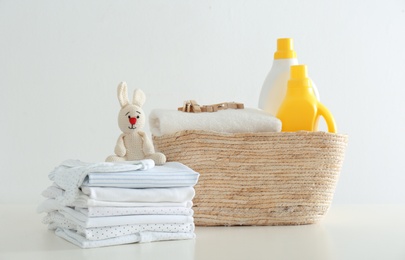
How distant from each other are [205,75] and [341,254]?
123cm

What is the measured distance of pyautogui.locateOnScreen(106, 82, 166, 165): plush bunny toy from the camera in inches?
65.2

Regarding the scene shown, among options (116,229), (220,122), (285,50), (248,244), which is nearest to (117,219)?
(116,229)

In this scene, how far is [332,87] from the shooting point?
8.53ft

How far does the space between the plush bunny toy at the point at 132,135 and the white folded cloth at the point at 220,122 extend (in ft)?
0.20

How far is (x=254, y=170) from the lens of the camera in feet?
5.58

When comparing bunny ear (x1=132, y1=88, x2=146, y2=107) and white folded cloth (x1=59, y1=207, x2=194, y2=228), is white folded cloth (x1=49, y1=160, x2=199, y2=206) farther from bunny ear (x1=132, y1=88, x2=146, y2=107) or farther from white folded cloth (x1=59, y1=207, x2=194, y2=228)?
bunny ear (x1=132, y1=88, x2=146, y2=107)

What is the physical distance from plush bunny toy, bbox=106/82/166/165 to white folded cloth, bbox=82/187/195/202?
17 cm

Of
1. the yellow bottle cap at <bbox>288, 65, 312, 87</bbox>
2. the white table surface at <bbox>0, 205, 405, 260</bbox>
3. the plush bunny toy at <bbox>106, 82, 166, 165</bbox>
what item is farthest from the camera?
the yellow bottle cap at <bbox>288, 65, 312, 87</bbox>

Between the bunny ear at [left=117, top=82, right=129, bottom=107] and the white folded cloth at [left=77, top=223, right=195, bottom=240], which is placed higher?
the bunny ear at [left=117, top=82, right=129, bottom=107]

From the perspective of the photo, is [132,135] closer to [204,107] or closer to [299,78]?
[204,107]

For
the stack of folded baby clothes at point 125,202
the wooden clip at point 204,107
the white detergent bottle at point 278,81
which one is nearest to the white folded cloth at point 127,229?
the stack of folded baby clothes at point 125,202

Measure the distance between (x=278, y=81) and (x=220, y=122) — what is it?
0.77ft

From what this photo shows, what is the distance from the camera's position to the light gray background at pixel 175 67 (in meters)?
2.42

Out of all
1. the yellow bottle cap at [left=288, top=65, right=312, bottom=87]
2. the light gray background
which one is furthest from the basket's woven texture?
the light gray background
